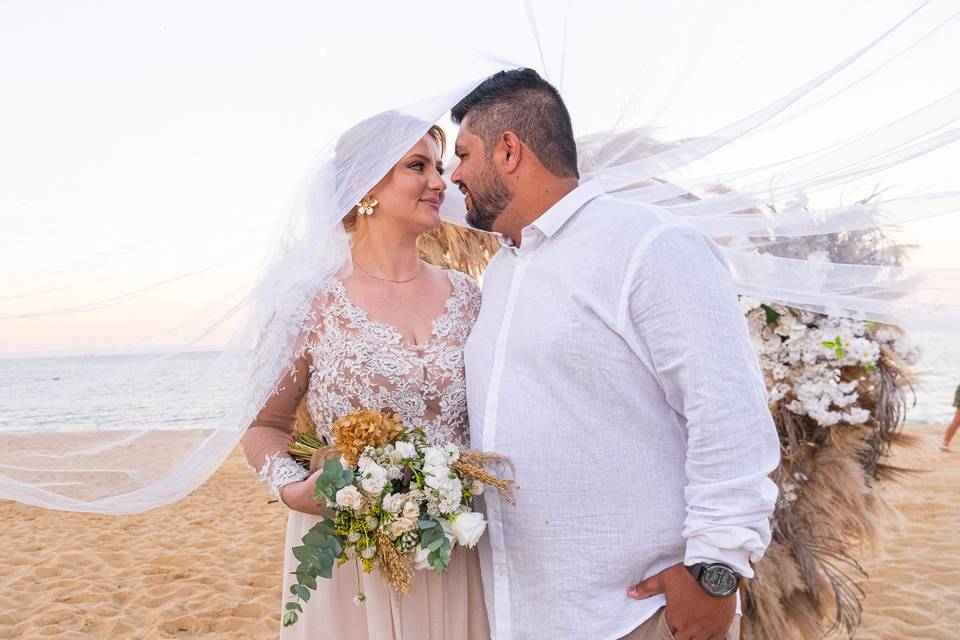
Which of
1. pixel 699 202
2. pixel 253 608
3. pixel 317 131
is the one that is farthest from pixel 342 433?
pixel 253 608

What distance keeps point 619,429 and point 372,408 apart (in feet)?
3.06

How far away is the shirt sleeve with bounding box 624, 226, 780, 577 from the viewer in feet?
6.20

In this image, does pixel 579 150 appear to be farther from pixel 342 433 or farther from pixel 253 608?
pixel 253 608

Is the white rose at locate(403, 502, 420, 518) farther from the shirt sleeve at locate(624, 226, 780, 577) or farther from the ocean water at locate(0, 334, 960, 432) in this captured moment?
the ocean water at locate(0, 334, 960, 432)

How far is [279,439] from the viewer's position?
277cm

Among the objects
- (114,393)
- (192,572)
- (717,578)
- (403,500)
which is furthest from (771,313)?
(192,572)

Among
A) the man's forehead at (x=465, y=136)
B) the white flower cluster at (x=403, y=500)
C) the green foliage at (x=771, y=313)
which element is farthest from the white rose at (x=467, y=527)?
the green foliage at (x=771, y=313)

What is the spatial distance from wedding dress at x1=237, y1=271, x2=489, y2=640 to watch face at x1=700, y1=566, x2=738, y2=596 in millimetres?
837

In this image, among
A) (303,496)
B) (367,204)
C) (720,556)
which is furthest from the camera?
(367,204)

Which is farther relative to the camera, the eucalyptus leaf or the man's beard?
the man's beard

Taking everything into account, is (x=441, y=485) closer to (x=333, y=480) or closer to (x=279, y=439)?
(x=333, y=480)

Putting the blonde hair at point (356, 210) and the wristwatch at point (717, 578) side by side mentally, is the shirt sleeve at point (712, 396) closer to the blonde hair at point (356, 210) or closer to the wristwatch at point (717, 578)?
the wristwatch at point (717, 578)

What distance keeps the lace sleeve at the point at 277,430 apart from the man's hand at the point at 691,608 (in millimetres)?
1221

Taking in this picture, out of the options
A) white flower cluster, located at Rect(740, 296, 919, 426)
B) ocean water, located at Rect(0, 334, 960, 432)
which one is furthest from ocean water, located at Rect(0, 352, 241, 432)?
white flower cluster, located at Rect(740, 296, 919, 426)
